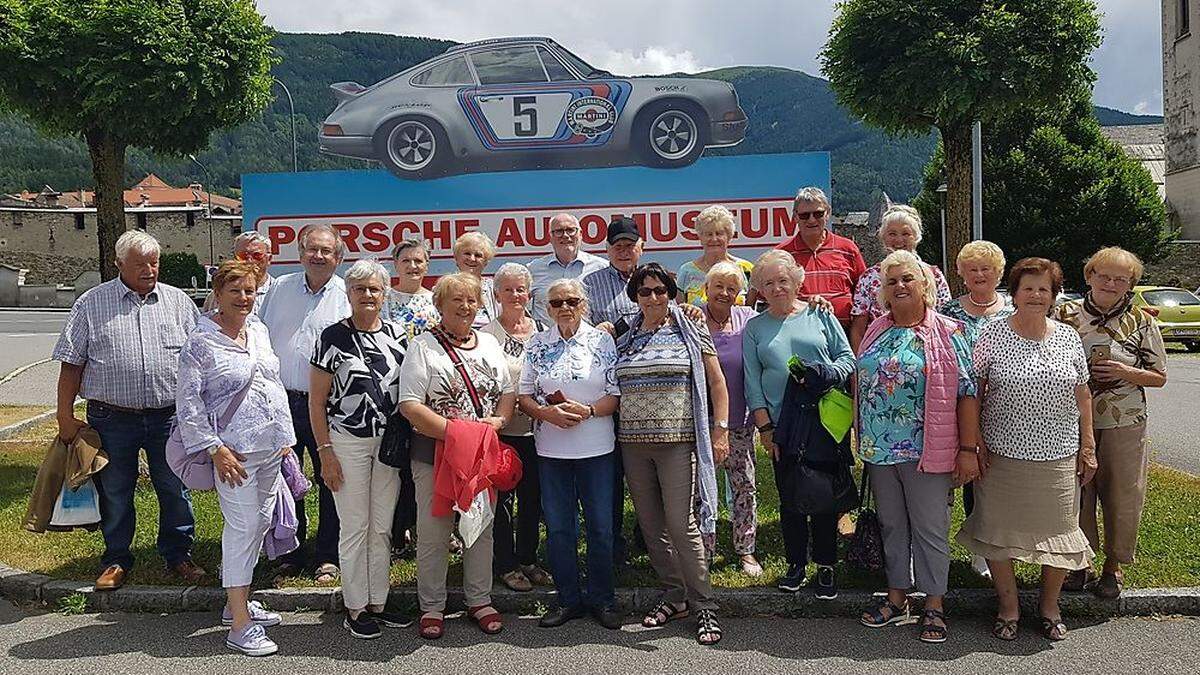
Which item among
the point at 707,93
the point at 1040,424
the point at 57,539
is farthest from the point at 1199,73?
the point at 57,539

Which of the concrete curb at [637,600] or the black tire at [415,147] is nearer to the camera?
the concrete curb at [637,600]

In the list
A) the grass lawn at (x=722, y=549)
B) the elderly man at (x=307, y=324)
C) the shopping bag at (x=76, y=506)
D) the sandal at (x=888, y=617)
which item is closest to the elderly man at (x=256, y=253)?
the elderly man at (x=307, y=324)

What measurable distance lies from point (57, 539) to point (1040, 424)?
19.6 feet

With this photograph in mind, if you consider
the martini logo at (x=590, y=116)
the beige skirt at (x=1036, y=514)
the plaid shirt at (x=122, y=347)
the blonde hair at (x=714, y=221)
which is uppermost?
the martini logo at (x=590, y=116)

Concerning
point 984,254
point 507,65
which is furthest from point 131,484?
point 984,254

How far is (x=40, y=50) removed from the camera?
6.91 metres

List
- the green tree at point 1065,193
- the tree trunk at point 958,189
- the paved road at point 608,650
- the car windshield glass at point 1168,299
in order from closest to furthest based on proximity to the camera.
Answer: the paved road at point 608,650, the tree trunk at point 958,189, the car windshield glass at point 1168,299, the green tree at point 1065,193

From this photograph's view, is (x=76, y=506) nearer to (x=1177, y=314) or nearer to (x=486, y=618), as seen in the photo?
(x=486, y=618)

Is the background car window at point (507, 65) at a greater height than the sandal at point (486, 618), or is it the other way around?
the background car window at point (507, 65)

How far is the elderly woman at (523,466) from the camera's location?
4648mm

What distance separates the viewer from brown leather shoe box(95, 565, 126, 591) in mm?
4770

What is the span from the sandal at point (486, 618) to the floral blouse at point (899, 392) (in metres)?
2.03

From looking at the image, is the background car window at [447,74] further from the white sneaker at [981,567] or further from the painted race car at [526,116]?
the white sneaker at [981,567]

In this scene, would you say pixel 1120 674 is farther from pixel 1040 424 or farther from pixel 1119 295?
pixel 1119 295
